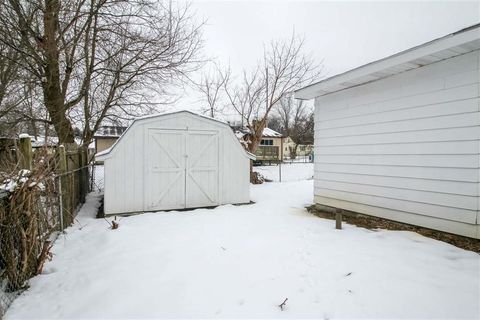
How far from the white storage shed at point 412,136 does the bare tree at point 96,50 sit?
5.22 m

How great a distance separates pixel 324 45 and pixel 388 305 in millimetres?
13502

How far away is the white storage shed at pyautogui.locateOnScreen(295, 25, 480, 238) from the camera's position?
4.04 metres

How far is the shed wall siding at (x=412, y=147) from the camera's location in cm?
407

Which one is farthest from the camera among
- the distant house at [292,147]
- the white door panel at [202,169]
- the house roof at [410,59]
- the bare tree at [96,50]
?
the distant house at [292,147]

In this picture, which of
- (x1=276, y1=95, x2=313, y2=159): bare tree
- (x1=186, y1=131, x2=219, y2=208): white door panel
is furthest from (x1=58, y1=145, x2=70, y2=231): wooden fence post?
(x1=276, y1=95, x2=313, y2=159): bare tree

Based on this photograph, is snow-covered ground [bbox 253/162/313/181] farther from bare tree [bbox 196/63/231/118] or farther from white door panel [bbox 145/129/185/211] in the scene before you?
white door panel [bbox 145/129/185/211]

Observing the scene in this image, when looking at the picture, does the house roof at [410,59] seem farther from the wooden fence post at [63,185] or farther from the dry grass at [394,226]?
the wooden fence post at [63,185]

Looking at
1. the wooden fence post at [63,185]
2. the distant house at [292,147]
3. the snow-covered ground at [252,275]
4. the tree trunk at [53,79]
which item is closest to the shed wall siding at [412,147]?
the snow-covered ground at [252,275]

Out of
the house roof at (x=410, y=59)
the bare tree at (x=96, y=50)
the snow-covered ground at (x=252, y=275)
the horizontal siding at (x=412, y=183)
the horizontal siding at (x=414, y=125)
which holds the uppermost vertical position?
the bare tree at (x=96, y=50)

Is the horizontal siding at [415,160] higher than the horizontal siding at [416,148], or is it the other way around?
the horizontal siding at [416,148]

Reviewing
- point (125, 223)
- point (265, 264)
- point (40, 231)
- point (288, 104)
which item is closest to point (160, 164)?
point (125, 223)

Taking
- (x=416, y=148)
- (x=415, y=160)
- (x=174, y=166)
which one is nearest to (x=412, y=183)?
(x=415, y=160)

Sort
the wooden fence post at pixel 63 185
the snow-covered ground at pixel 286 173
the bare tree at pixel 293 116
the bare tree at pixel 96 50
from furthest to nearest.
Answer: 1. the bare tree at pixel 293 116
2. the snow-covered ground at pixel 286 173
3. the bare tree at pixel 96 50
4. the wooden fence post at pixel 63 185

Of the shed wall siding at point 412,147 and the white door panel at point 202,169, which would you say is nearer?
the shed wall siding at point 412,147
